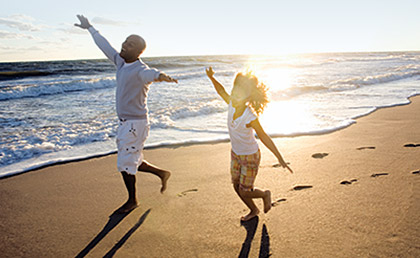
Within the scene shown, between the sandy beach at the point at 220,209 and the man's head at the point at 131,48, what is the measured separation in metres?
1.44

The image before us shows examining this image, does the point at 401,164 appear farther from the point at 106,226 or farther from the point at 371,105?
the point at 371,105

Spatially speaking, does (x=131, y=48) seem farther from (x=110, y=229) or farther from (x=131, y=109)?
(x=110, y=229)

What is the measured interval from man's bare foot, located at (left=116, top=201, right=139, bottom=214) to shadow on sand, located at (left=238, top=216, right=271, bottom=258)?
3.57 feet

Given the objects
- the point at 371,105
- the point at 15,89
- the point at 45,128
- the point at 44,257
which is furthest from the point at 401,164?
the point at 15,89

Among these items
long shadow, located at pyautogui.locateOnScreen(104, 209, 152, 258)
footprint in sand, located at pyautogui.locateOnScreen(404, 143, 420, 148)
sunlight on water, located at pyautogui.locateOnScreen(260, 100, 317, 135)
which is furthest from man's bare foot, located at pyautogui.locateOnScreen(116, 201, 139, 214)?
footprint in sand, located at pyautogui.locateOnScreen(404, 143, 420, 148)

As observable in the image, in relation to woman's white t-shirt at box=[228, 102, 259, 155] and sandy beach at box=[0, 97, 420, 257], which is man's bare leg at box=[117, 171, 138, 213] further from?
woman's white t-shirt at box=[228, 102, 259, 155]

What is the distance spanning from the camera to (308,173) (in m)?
3.74

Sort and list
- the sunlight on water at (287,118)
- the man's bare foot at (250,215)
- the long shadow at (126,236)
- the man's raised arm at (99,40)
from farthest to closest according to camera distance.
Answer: the sunlight on water at (287,118), the man's raised arm at (99,40), the man's bare foot at (250,215), the long shadow at (126,236)

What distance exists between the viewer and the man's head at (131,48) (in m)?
2.98

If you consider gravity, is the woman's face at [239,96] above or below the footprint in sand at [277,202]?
above

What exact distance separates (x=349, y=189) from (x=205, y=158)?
79.2 inches

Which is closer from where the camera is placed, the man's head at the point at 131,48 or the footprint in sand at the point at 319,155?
→ the man's head at the point at 131,48

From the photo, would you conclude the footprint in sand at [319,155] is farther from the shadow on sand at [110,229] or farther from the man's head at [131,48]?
the man's head at [131,48]

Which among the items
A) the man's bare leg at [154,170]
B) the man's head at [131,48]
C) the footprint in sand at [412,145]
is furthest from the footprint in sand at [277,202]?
the footprint in sand at [412,145]
